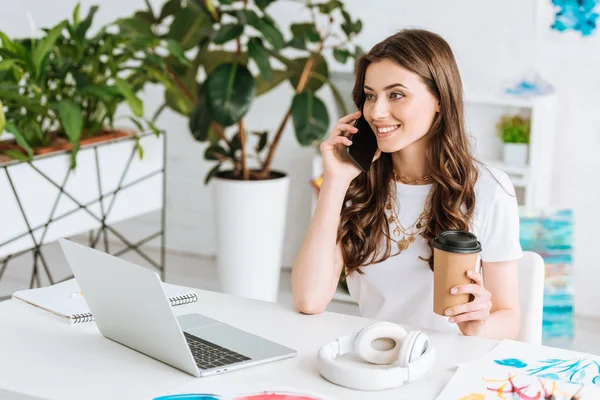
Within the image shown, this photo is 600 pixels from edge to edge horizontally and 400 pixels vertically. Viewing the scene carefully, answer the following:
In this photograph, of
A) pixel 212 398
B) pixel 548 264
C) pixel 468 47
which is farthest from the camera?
→ pixel 468 47

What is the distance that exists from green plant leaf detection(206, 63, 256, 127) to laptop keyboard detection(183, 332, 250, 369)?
1906 mm

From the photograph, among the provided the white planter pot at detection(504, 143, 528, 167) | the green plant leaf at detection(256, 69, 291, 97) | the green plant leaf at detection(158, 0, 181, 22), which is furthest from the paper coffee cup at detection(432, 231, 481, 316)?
the green plant leaf at detection(158, 0, 181, 22)

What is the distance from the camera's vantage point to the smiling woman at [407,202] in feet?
6.19

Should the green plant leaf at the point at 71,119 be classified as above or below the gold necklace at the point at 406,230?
above

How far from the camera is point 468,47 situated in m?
3.95

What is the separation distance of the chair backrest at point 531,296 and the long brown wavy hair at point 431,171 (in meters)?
0.17

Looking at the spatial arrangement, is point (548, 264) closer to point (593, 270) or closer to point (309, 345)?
point (593, 270)

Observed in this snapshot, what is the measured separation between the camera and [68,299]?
188 cm

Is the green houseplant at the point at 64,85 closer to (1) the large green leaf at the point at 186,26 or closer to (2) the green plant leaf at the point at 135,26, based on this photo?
(2) the green plant leaf at the point at 135,26

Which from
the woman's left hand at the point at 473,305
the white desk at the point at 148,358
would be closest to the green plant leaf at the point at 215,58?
the white desk at the point at 148,358

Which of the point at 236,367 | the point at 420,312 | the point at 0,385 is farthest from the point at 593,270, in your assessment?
the point at 0,385

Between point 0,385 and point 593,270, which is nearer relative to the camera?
point 0,385

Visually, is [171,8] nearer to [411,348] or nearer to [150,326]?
[150,326]

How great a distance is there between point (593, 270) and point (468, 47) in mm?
1133
